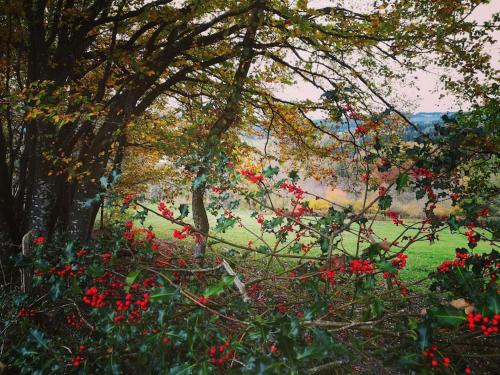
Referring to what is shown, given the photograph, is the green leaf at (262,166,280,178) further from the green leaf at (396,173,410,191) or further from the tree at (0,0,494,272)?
the tree at (0,0,494,272)

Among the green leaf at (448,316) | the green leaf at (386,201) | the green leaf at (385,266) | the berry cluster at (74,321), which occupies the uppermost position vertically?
the green leaf at (386,201)

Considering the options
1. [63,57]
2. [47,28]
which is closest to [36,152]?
[63,57]

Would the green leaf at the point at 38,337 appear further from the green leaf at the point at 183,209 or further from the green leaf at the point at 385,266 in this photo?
the green leaf at the point at 385,266

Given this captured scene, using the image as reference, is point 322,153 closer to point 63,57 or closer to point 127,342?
point 63,57

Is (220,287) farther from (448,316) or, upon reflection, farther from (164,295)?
(448,316)

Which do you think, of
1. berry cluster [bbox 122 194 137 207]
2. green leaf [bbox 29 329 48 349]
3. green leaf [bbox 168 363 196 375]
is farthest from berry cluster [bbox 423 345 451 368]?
green leaf [bbox 29 329 48 349]

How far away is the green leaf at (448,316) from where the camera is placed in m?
1.31

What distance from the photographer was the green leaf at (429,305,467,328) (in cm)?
131

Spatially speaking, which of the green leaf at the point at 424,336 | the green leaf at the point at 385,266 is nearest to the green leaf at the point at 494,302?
the green leaf at the point at 424,336

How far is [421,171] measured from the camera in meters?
2.60

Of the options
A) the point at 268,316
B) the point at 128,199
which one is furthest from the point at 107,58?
the point at 268,316

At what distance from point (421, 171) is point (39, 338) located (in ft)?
10.0

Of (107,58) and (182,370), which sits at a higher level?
(107,58)

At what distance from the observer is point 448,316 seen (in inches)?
52.2
